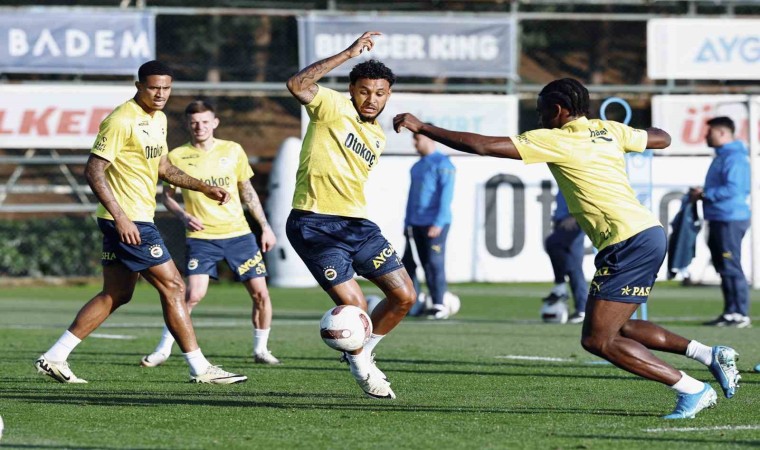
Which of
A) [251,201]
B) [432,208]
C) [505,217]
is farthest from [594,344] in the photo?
[505,217]

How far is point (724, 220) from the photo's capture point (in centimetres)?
1423

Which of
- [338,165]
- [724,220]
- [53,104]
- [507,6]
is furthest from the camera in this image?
[507,6]

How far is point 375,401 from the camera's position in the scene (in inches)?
320

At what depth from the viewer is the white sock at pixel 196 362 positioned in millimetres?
8984

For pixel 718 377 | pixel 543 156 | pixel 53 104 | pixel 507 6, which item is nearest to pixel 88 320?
pixel 543 156

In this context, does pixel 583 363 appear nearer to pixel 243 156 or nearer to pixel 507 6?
pixel 243 156

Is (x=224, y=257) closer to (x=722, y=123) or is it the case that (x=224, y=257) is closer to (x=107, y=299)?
(x=107, y=299)

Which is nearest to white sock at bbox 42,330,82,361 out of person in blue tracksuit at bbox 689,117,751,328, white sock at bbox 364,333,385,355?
white sock at bbox 364,333,385,355

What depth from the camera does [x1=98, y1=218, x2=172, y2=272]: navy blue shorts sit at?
8.85 m

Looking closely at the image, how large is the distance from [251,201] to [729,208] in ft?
19.2

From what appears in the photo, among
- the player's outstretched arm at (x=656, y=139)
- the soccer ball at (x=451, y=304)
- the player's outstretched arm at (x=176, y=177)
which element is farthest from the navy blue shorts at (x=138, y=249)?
the soccer ball at (x=451, y=304)

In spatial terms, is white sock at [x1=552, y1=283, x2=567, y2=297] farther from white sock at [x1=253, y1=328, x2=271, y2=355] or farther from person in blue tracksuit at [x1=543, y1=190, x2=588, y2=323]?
white sock at [x1=253, y1=328, x2=271, y2=355]

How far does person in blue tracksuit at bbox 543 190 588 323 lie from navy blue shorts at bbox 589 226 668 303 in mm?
7269

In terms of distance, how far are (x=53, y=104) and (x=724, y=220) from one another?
11.6 meters
